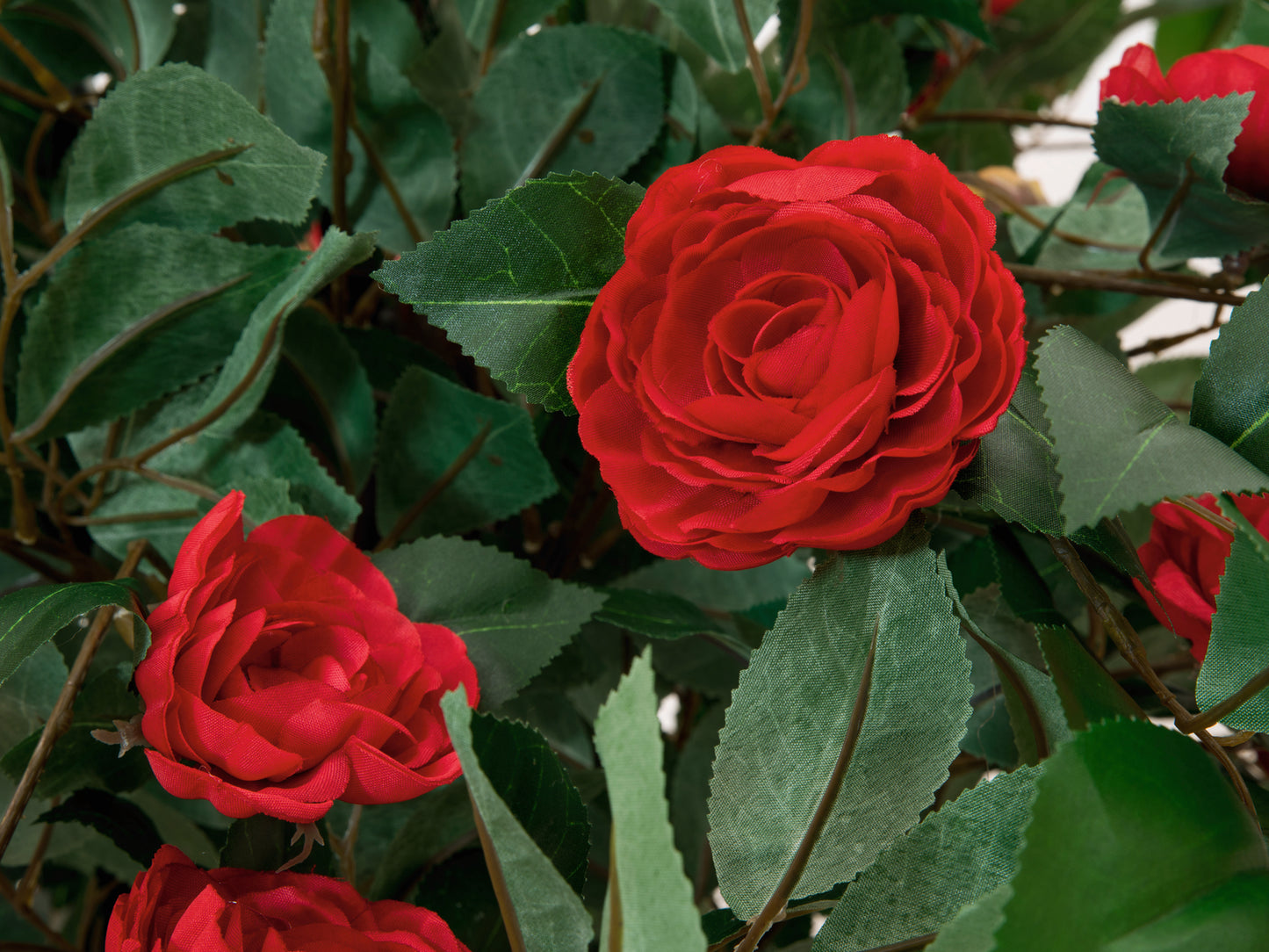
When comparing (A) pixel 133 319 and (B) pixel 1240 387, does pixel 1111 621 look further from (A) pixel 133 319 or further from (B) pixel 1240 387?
(A) pixel 133 319

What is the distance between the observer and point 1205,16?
325 millimetres

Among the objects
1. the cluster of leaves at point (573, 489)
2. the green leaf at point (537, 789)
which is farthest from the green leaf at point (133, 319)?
the green leaf at point (537, 789)

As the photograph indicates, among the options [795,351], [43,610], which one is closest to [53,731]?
[43,610]

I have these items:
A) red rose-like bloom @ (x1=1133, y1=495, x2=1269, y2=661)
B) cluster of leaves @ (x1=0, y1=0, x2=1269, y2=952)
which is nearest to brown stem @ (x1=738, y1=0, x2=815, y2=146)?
cluster of leaves @ (x1=0, y1=0, x2=1269, y2=952)

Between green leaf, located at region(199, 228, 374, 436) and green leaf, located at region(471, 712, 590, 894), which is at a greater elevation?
green leaf, located at region(199, 228, 374, 436)

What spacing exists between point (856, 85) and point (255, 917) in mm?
218

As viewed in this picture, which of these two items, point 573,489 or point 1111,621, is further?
point 573,489

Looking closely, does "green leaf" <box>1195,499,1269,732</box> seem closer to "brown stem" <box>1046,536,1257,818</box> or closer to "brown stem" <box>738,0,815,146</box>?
"brown stem" <box>1046,536,1257,818</box>

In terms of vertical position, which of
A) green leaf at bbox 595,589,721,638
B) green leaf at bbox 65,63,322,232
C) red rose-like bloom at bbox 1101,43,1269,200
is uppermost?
red rose-like bloom at bbox 1101,43,1269,200

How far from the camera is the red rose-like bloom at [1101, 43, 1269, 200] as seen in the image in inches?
6.4

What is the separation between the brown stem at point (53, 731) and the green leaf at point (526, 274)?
0.25 feet

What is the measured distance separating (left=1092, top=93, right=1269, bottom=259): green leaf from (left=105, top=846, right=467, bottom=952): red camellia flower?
167 mm

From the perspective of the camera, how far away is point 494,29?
22 centimetres

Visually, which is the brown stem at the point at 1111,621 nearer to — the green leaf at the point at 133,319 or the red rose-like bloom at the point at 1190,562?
the red rose-like bloom at the point at 1190,562
